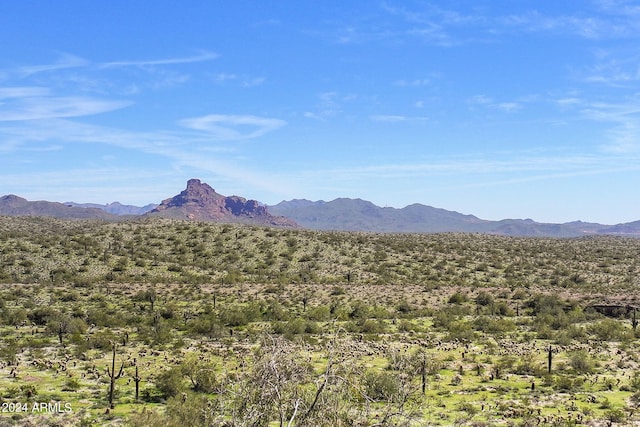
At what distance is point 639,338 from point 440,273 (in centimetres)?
3086

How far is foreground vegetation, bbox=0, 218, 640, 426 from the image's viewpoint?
47.9ft

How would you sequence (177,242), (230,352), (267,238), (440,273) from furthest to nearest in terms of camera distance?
(267,238) → (177,242) → (440,273) → (230,352)

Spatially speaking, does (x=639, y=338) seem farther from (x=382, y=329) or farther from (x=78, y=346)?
(x=78, y=346)

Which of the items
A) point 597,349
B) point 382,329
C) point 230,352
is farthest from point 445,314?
point 230,352

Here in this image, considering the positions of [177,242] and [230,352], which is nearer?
[230,352]

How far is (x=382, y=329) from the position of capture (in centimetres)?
3316

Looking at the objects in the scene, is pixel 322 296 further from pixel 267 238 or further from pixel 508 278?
pixel 267 238

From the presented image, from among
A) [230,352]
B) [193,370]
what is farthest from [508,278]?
[193,370]

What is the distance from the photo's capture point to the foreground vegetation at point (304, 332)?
47.9 ft

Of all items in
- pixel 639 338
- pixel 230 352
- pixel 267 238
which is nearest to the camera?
pixel 230 352

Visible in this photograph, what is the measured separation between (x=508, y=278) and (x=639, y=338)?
28498 millimetres

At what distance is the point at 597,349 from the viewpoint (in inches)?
1099

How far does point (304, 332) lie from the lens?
104 feet

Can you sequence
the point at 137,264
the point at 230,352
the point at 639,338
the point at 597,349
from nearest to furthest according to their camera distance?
the point at 230,352, the point at 597,349, the point at 639,338, the point at 137,264
